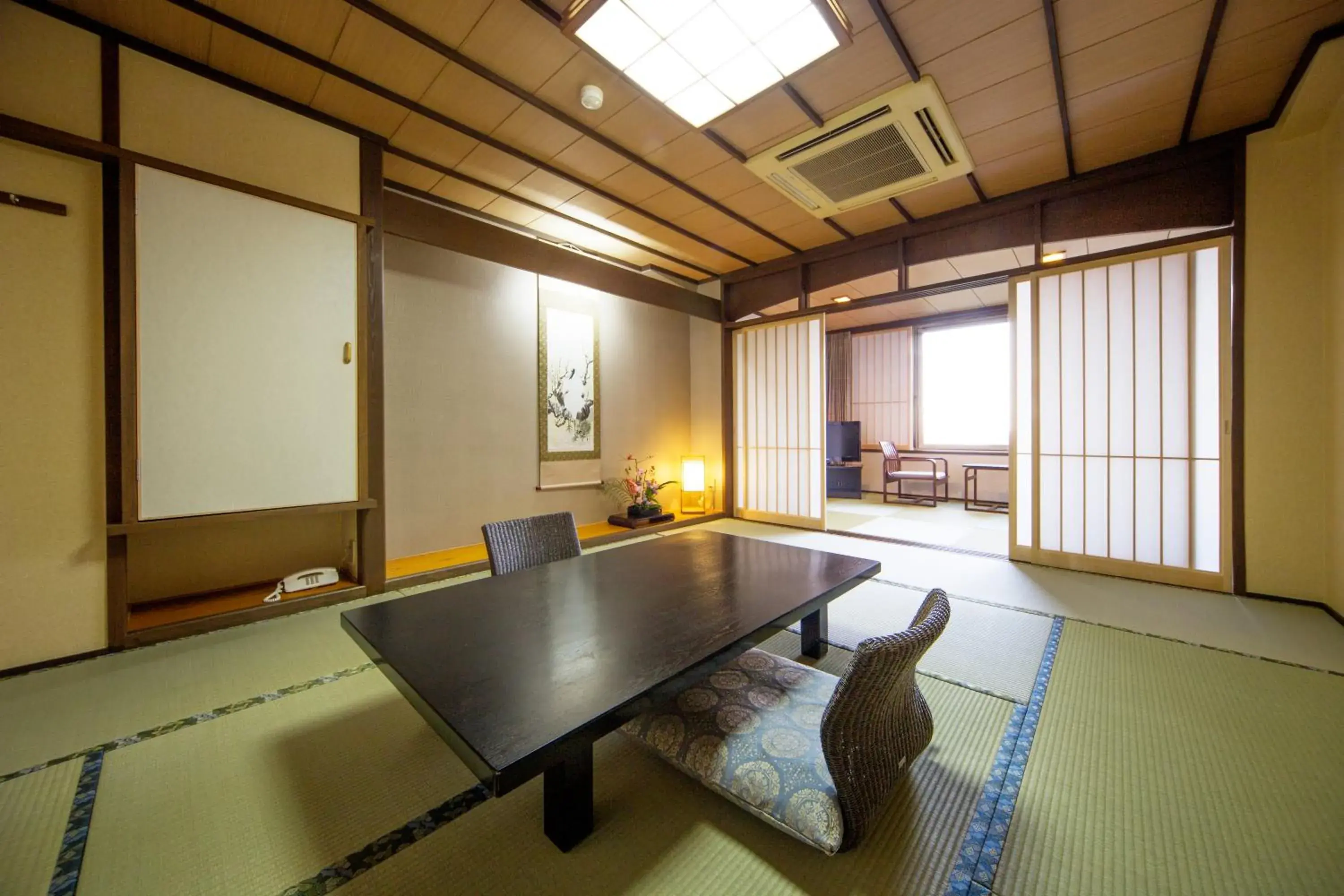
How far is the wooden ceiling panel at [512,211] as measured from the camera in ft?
11.8

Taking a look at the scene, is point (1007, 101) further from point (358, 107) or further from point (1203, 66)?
point (358, 107)

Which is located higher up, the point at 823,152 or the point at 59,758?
the point at 823,152

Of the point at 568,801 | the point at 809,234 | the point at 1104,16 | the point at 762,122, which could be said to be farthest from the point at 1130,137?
the point at 568,801

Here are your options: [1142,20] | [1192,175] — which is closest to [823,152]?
[1142,20]

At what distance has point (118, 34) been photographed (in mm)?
2135

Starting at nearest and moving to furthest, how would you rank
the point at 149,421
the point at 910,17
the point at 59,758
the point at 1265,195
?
1. the point at 59,758
2. the point at 910,17
3. the point at 149,421
4. the point at 1265,195

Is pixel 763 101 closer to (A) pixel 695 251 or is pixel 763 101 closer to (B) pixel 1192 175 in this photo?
(A) pixel 695 251

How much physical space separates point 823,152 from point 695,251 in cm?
193

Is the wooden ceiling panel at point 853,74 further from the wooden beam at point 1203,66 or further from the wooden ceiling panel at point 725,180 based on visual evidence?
the wooden beam at point 1203,66

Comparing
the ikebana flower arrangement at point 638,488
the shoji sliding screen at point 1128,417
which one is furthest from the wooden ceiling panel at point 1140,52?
the ikebana flower arrangement at point 638,488

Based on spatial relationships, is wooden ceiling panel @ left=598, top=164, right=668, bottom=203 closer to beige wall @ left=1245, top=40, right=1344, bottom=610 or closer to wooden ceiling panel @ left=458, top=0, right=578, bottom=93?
wooden ceiling panel @ left=458, top=0, right=578, bottom=93

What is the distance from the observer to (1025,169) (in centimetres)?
320

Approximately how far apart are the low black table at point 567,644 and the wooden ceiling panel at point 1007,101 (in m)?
2.51

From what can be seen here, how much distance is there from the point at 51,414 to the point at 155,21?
1746 millimetres
